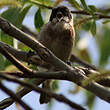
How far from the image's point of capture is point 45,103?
173 inches

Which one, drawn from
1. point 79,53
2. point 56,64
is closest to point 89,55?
point 79,53

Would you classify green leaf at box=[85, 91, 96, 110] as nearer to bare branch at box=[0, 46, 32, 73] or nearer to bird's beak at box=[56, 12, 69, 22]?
bird's beak at box=[56, 12, 69, 22]

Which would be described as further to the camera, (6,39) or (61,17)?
(61,17)

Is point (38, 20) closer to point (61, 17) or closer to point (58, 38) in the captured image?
point (58, 38)

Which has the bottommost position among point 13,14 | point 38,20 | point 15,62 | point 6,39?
point 6,39

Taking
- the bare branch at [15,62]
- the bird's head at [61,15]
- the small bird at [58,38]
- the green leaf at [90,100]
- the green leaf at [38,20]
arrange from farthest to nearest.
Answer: the bird's head at [61,15] < the small bird at [58,38] < the green leaf at [38,20] < the green leaf at [90,100] < the bare branch at [15,62]

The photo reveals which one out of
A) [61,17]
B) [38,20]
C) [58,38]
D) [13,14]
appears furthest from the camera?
[61,17]

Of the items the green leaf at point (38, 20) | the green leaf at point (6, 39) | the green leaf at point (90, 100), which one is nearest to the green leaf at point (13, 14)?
the green leaf at point (6, 39)

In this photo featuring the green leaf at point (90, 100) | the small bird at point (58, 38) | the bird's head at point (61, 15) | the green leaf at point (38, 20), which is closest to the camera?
the green leaf at point (90, 100)

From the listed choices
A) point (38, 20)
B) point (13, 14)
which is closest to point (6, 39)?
point (13, 14)

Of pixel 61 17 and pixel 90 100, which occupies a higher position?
pixel 61 17

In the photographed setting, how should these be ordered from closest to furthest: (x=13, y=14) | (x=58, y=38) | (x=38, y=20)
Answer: (x=13, y=14), (x=38, y=20), (x=58, y=38)

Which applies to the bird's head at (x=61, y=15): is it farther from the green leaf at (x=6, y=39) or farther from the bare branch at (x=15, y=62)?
the bare branch at (x=15, y=62)

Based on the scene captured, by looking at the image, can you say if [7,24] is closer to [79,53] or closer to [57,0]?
[57,0]
